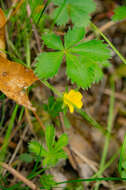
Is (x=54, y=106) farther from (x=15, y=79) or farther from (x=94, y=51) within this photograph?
(x=94, y=51)

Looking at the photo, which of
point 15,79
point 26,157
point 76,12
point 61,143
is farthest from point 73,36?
point 26,157

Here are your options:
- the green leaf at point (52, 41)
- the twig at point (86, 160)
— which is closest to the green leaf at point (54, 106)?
the green leaf at point (52, 41)

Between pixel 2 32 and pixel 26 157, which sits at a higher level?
pixel 2 32

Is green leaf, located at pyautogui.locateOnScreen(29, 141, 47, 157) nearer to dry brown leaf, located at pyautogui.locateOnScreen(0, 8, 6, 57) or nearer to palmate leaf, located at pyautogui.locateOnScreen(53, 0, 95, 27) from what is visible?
dry brown leaf, located at pyautogui.locateOnScreen(0, 8, 6, 57)

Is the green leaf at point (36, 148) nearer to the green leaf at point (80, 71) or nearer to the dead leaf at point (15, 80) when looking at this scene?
the dead leaf at point (15, 80)

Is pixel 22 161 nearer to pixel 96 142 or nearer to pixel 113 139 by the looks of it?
pixel 96 142

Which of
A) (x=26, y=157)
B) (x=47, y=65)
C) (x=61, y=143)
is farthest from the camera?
(x=26, y=157)

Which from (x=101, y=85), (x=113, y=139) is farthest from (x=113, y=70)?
(x=113, y=139)

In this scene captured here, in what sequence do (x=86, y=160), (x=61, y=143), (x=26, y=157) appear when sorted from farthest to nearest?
(x=86, y=160)
(x=26, y=157)
(x=61, y=143)
